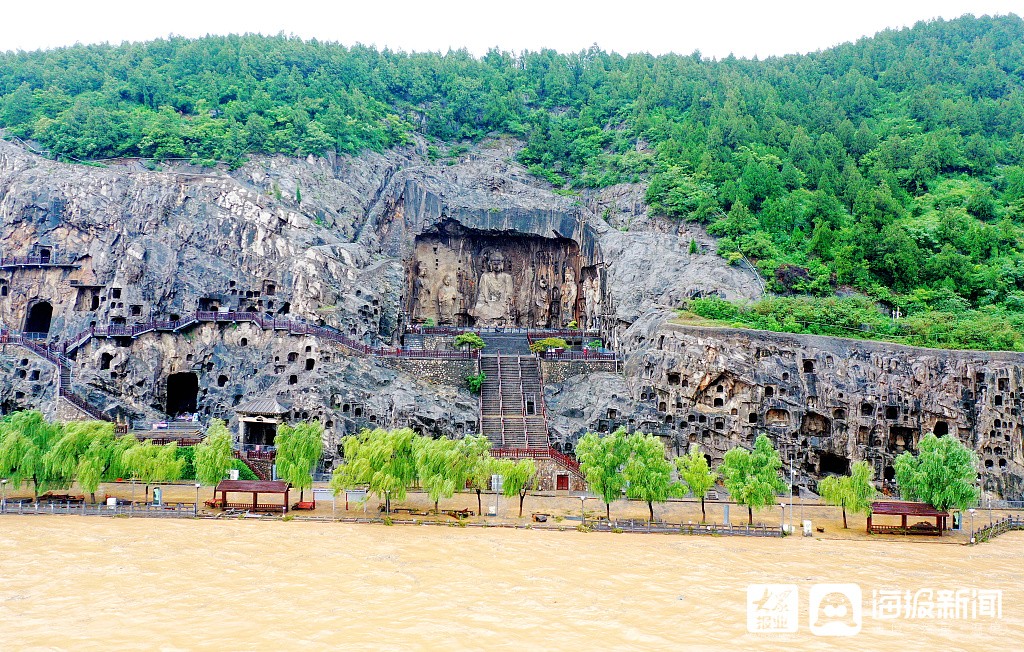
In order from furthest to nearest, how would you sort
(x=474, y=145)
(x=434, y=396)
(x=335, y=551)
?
1. (x=474, y=145)
2. (x=434, y=396)
3. (x=335, y=551)

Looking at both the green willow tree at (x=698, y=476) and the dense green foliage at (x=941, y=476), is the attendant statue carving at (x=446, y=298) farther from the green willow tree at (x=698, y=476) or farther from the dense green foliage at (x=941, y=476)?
the dense green foliage at (x=941, y=476)

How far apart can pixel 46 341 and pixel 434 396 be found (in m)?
28.0

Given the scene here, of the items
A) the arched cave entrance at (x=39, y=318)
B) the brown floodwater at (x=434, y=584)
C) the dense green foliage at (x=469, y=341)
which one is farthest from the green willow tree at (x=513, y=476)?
the arched cave entrance at (x=39, y=318)

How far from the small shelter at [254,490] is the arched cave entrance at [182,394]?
18668 millimetres

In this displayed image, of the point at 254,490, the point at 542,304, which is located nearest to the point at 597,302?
the point at 542,304

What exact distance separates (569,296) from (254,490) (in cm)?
3864

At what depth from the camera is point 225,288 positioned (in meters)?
56.7

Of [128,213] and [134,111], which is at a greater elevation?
[134,111]

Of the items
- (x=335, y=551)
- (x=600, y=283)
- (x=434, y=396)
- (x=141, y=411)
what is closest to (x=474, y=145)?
(x=600, y=283)


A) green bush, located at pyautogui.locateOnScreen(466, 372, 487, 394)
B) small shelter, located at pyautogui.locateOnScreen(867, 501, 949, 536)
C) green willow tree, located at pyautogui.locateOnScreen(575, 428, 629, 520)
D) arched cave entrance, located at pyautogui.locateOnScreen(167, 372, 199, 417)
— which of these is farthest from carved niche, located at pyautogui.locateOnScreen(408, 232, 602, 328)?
small shelter, located at pyautogui.locateOnScreen(867, 501, 949, 536)

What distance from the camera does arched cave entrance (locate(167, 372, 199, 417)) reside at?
56281 mm

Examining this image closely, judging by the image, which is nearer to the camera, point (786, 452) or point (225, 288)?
point (786, 452)

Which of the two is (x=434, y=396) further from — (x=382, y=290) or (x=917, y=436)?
(x=917, y=436)

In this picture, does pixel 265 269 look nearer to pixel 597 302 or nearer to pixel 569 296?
pixel 597 302
